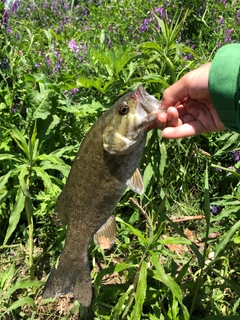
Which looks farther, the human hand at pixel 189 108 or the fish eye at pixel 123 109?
the human hand at pixel 189 108

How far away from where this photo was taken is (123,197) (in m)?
3.36

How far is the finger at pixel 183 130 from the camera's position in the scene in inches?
88.0

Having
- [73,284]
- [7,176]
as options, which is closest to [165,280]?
[73,284]

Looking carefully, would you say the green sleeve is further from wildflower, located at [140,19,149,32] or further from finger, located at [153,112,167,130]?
wildflower, located at [140,19,149,32]

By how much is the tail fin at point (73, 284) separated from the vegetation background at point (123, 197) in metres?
0.13

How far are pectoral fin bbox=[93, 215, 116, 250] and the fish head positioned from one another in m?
0.51

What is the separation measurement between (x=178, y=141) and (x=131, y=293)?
1.26 metres

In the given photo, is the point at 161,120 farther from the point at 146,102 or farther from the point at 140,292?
the point at 140,292

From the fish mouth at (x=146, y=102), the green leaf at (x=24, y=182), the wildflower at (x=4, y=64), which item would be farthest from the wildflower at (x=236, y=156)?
the wildflower at (x=4, y=64)

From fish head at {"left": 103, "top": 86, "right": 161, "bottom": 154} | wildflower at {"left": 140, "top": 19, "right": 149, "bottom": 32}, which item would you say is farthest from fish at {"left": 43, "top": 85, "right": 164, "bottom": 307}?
wildflower at {"left": 140, "top": 19, "right": 149, "bottom": 32}

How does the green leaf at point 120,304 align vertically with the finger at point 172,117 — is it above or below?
below

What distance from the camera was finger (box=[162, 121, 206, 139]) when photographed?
7.34 ft

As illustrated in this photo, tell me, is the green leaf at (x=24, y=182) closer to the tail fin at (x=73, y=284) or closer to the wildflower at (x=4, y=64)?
the tail fin at (x=73, y=284)

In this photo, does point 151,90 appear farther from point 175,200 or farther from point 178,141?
point 175,200
